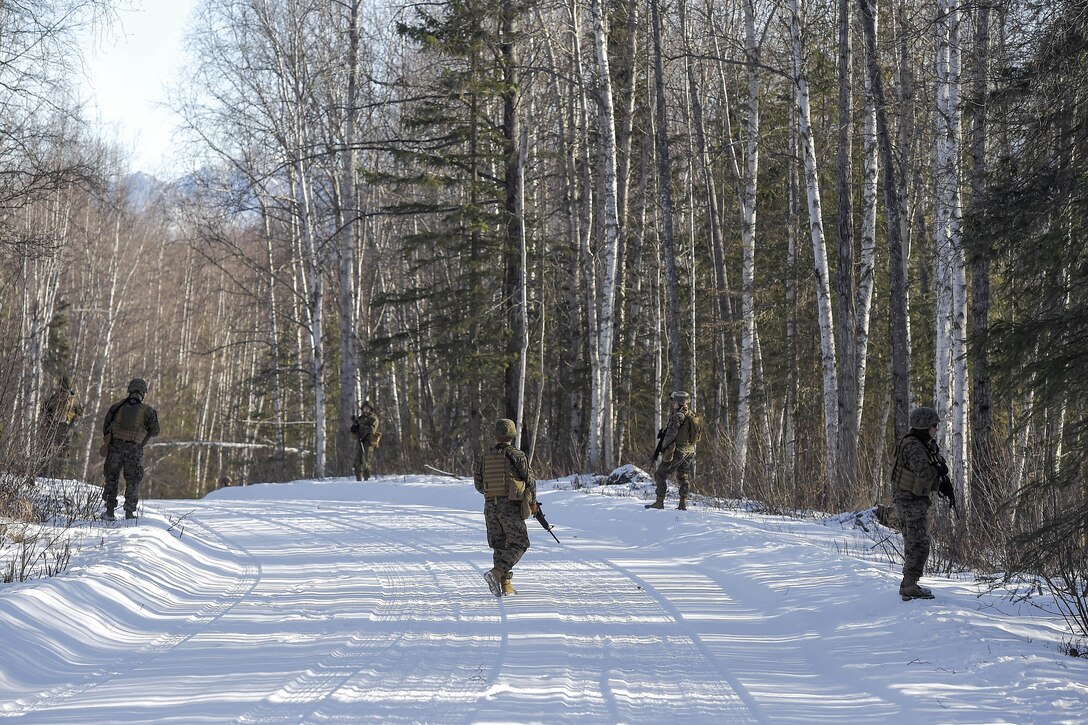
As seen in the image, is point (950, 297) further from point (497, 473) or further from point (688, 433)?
point (497, 473)

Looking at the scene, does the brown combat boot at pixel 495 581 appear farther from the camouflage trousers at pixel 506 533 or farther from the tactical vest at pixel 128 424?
the tactical vest at pixel 128 424

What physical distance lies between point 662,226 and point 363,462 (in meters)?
11.1

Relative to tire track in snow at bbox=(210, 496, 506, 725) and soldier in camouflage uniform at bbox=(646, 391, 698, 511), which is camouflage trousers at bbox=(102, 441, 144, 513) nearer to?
tire track in snow at bbox=(210, 496, 506, 725)

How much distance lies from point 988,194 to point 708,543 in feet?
21.1

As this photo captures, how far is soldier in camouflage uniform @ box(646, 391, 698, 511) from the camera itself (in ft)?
54.2

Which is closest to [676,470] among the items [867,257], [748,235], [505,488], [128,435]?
[867,257]

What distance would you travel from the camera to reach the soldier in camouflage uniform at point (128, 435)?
567 inches

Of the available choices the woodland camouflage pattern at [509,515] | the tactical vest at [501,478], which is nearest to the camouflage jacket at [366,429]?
the woodland camouflage pattern at [509,515]

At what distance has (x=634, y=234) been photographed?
2883 cm

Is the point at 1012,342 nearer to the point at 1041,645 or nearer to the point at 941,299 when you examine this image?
the point at 1041,645

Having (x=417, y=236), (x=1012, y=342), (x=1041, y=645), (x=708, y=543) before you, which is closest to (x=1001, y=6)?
(x=1012, y=342)

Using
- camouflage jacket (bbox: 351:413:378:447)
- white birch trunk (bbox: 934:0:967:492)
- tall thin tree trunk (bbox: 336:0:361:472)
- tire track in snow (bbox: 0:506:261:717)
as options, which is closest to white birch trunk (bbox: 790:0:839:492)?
white birch trunk (bbox: 934:0:967:492)

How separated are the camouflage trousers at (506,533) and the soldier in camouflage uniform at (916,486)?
379 centimetres

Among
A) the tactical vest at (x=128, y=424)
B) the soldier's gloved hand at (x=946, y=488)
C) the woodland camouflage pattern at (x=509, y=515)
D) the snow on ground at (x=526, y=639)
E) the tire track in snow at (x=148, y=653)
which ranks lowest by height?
the tire track in snow at (x=148, y=653)
